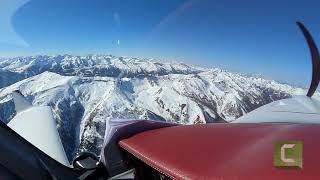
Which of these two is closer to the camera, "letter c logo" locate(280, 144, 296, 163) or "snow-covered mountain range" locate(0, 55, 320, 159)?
"letter c logo" locate(280, 144, 296, 163)

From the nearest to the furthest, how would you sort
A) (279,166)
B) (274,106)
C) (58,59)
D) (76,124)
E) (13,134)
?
(279,166)
(13,134)
(274,106)
(58,59)
(76,124)

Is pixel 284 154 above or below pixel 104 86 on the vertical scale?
above

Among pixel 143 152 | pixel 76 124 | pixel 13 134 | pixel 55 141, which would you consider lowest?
pixel 76 124

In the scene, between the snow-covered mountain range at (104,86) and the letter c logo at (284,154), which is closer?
the letter c logo at (284,154)

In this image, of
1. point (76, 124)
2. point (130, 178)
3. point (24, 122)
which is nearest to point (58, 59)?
point (76, 124)

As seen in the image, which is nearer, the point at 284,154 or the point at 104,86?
the point at 284,154

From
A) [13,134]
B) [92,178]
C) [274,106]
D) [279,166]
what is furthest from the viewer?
[274,106]

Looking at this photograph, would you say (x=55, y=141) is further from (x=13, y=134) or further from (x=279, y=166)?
(x=279, y=166)

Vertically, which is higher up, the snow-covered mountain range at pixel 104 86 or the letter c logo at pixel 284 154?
the letter c logo at pixel 284 154

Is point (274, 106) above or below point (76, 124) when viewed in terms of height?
above

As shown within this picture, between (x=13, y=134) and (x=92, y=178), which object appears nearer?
(x=13, y=134)

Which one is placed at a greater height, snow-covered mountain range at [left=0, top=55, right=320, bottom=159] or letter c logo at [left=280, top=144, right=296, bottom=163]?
letter c logo at [left=280, top=144, right=296, bottom=163]
